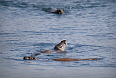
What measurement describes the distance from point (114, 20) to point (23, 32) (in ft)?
28.2

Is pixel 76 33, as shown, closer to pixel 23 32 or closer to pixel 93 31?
pixel 93 31

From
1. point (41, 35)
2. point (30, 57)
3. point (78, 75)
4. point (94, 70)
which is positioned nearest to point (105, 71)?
point (94, 70)

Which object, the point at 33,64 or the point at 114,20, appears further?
the point at 114,20

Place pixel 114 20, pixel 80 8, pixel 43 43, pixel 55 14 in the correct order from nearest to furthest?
pixel 43 43
pixel 114 20
pixel 55 14
pixel 80 8

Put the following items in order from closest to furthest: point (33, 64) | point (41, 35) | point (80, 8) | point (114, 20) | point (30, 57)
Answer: point (33, 64), point (30, 57), point (41, 35), point (114, 20), point (80, 8)

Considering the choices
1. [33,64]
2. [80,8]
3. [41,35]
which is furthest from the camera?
[80,8]

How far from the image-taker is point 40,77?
337 inches

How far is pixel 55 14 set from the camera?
27.5m

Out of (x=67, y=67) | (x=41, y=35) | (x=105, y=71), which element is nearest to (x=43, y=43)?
(x=41, y=35)

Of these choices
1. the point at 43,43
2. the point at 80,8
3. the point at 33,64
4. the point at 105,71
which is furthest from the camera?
the point at 80,8

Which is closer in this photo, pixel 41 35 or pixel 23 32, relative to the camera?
pixel 41 35

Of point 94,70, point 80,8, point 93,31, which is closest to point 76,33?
point 93,31

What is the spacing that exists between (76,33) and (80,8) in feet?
45.5

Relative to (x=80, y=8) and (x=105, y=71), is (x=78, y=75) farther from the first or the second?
(x=80, y=8)
